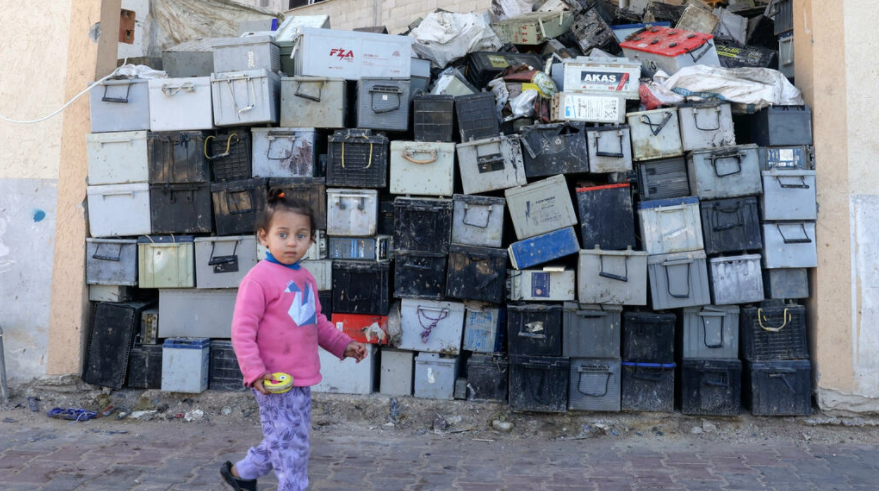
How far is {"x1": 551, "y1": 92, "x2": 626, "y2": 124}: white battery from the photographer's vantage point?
5.54 metres

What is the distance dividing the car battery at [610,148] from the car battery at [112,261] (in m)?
4.05

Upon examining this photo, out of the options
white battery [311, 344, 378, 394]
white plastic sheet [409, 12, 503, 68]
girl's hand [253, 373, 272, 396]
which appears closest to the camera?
girl's hand [253, 373, 272, 396]

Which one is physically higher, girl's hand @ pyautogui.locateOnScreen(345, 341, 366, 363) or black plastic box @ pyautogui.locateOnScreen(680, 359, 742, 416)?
girl's hand @ pyautogui.locateOnScreen(345, 341, 366, 363)

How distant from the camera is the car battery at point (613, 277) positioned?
534cm

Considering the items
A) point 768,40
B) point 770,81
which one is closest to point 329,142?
point 770,81

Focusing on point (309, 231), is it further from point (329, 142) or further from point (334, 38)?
point (334, 38)

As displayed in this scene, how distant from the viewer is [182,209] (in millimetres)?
5766

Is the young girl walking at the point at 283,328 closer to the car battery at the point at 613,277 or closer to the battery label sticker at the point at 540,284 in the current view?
the battery label sticker at the point at 540,284

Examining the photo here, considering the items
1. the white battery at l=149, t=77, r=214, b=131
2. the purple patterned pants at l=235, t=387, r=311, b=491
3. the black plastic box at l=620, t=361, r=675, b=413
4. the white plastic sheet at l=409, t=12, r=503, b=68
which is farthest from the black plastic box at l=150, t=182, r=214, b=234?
the black plastic box at l=620, t=361, r=675, b=413

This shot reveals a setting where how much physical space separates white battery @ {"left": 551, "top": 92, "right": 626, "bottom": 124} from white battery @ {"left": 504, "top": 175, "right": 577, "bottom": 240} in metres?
0.56

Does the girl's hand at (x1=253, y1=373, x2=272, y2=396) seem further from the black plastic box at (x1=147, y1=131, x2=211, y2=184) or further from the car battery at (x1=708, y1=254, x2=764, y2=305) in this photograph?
the car battery at (x1=708, y1=254, x2=764, y2=305)

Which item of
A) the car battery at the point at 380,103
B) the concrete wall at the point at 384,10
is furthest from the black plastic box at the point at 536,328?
the concrete wall at the point at 384,10

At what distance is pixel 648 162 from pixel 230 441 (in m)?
4.04

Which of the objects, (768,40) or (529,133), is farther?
(768,40)
